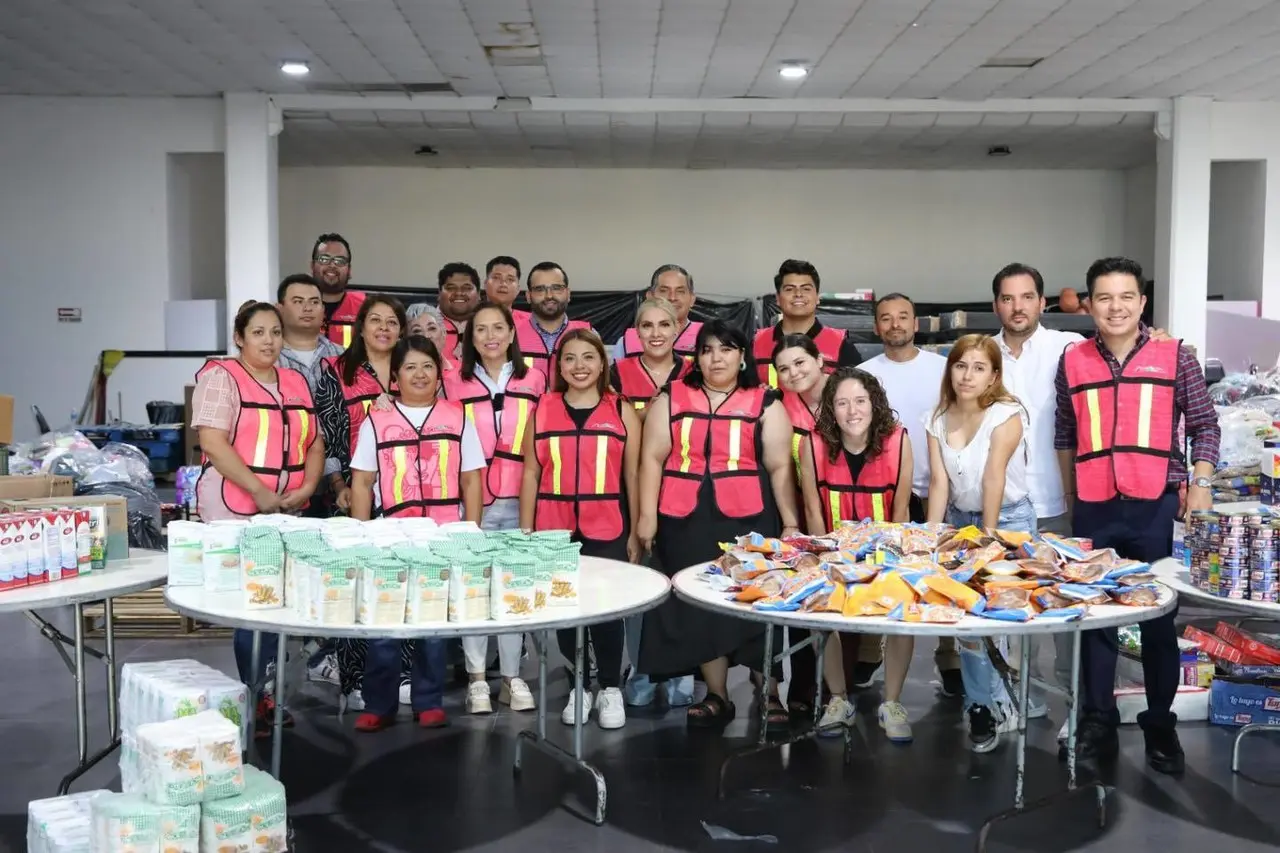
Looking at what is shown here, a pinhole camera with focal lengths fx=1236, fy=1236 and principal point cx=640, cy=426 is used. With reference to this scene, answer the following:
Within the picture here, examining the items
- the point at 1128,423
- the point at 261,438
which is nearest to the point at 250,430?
the point at 261,438

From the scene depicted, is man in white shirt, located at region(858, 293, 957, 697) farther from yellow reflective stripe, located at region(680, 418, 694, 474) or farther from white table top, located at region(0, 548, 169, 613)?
white table top, located at region(0, 548, 169, 613)

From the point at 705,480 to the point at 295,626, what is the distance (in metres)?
1.67

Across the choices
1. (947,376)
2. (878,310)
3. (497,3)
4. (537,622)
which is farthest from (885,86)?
(537,622)

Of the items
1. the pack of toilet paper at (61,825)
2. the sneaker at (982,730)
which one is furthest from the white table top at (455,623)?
the sneaker at (982,730)

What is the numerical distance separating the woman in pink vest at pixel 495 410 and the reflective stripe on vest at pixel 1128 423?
192cm

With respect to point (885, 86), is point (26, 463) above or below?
below

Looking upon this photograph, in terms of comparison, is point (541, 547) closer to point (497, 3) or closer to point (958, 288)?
point (497, 3)

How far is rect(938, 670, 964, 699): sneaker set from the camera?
16.0 ft

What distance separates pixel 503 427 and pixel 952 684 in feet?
6.71

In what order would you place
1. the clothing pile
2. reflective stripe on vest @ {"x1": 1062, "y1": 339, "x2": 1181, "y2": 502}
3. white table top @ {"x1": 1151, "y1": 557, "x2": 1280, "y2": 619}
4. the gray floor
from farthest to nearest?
reflective stripe on vest @ {"x1": 1062, "y1": 339, "x2": 1181, "y2": 502} → the gray floor → white table top @ {"x1": 1151, "y1": 557, "x2": 1280, "y2": 619} → the clothing pile

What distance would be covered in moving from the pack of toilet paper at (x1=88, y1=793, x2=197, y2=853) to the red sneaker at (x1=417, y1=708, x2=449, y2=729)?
1.66 m

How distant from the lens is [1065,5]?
823 centimetres

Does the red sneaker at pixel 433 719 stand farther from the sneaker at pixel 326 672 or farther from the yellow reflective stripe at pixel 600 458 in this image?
the yellow reflective stripe at pixel 600 458

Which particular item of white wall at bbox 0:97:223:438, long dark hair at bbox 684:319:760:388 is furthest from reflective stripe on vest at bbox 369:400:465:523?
white wall at bbox 0:97:223:438
